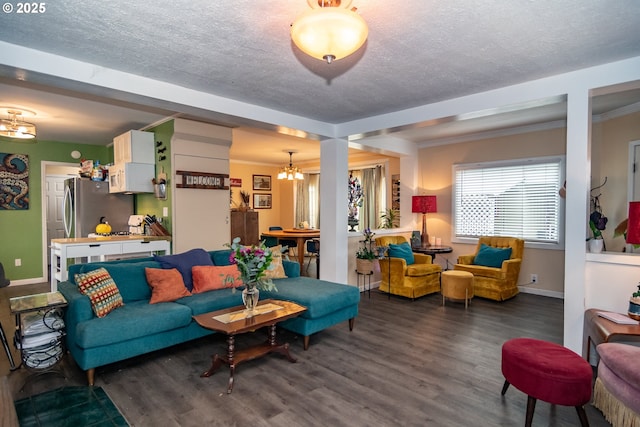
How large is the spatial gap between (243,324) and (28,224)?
583 cm

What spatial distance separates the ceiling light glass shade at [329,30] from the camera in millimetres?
1628

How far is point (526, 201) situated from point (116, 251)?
6.17 metres

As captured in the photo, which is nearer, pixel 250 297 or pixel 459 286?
pixel 250 297

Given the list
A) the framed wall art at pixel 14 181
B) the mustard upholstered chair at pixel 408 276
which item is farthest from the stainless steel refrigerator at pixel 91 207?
the mustard upholstered chair at pixel 408 276

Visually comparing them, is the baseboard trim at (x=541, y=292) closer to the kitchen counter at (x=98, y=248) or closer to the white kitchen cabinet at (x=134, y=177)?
the kitchen counter at (x=98, y=248)

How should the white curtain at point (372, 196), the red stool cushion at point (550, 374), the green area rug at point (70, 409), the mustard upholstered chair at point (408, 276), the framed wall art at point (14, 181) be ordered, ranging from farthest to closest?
1. the white curtain at point (372, 196)
2. the framed wall art at point (14, 181)
3. the mustard upholstered chair at point (408, 276)
4. the green area rug at point (70, 409)
5. the red stool cushion at point (550, 374)

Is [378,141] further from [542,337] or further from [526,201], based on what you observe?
[542,337]

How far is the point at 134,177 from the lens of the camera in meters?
5.25

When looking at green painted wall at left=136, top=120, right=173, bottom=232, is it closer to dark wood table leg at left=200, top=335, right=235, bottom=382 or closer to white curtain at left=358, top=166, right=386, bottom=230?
dark wood table leg at left=200, top=335, right=235, bottom=382

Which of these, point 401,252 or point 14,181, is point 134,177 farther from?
point 401,252

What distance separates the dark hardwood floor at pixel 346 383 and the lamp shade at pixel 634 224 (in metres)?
1.24

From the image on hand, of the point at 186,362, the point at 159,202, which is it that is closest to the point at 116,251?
the point at 159,202

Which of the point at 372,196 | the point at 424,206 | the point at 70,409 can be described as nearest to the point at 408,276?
the point at 424,206

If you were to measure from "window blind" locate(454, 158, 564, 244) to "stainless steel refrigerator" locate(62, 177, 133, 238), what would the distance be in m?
5.92
